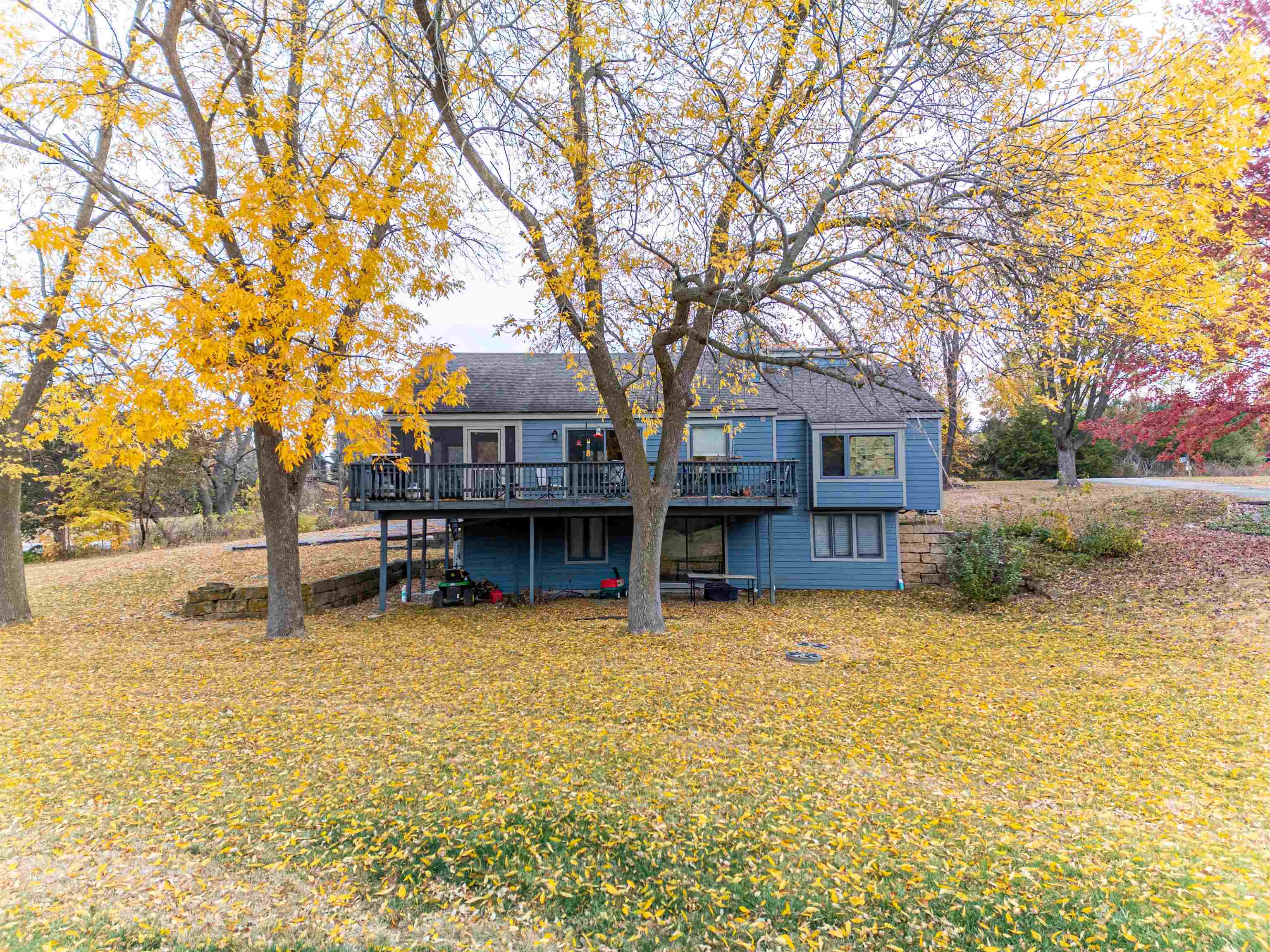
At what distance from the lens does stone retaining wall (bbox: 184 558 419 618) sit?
41.0 feet

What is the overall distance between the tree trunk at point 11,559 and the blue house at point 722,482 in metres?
6.65

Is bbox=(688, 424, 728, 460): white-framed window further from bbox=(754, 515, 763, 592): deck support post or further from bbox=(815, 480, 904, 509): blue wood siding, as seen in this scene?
bbox=(815, 480, 904, 509): blue wood siding

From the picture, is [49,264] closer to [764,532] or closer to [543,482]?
[543,482]

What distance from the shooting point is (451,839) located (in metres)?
3.91

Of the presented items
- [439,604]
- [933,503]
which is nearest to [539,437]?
[439,604]

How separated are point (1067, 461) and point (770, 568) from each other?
14.2 m

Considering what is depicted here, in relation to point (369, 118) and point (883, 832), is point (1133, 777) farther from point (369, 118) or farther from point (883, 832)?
point (369, 118)

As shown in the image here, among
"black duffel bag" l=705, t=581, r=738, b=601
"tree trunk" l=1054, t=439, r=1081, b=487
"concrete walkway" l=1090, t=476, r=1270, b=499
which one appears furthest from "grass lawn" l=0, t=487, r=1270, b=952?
"tree trunk" l=1054, t=439, r=1081, b=487

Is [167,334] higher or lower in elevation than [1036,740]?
higher

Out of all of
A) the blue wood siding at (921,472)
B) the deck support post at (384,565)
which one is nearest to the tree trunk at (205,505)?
the deck support post at (384,565)

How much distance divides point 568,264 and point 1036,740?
7423 millimetres

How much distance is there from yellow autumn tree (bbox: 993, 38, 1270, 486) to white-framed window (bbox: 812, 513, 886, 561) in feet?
27.7

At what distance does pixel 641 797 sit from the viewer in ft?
14.8

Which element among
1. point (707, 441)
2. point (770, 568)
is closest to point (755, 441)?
point (707, 441)
